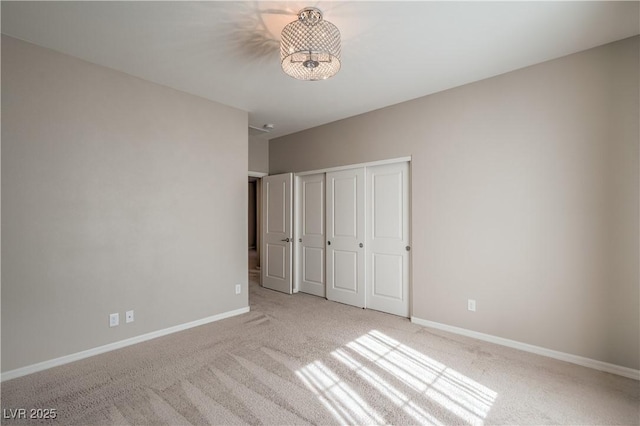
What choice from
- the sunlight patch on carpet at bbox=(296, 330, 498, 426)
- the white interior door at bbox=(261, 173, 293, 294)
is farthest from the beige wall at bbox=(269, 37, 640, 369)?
the white interior door at bbox=(261, 173, 293, 294)

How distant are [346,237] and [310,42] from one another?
283 centimetres

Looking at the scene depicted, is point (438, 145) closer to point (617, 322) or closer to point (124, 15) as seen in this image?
point (617, 322)

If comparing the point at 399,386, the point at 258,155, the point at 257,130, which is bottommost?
the point at 399,386

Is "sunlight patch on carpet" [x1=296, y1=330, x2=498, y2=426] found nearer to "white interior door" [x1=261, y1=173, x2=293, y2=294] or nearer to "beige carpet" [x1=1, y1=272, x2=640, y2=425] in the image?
"beige carpet" [x1=1, y1=272, x2=640, y2=425]

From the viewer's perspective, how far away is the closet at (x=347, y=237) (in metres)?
3.89

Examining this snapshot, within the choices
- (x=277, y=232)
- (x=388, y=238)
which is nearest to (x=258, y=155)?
(x=277, y=232)

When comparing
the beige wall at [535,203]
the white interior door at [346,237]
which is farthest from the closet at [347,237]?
the beige wall at [535,203]

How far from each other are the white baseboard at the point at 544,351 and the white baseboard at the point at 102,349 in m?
2.49

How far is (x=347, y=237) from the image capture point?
4.40 metres

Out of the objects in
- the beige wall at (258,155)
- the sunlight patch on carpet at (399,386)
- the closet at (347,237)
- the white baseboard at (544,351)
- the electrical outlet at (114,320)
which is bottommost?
the sunlight patch on carpet at (399,386)

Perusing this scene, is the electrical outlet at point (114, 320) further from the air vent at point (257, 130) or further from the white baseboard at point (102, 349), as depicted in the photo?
the air vent at point (257, 130)

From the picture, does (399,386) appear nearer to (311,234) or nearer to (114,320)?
(114,320)

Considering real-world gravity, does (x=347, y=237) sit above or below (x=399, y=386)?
above

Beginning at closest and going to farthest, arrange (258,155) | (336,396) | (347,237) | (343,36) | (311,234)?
(336,396)
(343,36)
(347,237)
(311,234)
(258,155)
